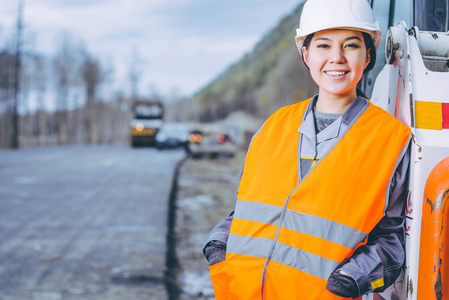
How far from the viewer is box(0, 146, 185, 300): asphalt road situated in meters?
5.15

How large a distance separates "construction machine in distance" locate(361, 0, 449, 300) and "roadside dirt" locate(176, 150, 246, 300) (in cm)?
334

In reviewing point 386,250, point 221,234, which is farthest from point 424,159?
point 221,234

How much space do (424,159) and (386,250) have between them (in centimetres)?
36

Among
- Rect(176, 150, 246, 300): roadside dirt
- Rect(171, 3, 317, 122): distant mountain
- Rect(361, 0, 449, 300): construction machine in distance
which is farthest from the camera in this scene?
Rect(171, 3, 317, 122): distant mountain

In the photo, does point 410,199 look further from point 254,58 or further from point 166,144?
point 254,58

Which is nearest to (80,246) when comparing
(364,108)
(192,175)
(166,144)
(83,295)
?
(83,295)

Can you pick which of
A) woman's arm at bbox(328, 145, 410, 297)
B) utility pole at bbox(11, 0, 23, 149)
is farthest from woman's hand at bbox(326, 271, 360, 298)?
utility pole at bbox(11, 0, 23, 149)

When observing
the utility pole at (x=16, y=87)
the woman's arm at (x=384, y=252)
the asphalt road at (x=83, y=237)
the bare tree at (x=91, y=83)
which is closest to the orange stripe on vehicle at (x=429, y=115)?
the woman's arm at (x=384, y=252)

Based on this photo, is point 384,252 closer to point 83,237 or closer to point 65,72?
point 83,237

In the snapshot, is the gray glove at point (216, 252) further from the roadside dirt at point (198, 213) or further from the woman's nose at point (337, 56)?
the roadside dirt at point (198, 213)

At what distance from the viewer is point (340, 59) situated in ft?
6.57

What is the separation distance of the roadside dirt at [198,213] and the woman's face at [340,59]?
3334 mm

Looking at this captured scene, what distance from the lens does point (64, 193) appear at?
1120 centimetres

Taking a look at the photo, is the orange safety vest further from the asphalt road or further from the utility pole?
the utility pole
